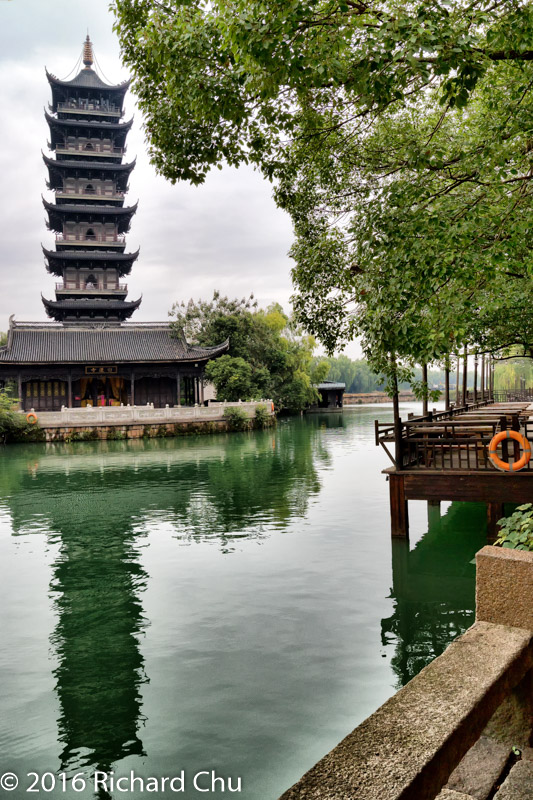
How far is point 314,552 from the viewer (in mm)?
10117

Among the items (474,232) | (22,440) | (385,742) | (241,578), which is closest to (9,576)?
(241,578)

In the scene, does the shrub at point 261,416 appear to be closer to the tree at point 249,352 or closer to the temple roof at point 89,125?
the tree at point 249,352

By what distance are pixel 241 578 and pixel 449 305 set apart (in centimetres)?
517

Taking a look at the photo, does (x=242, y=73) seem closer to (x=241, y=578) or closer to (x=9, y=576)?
(x=241, y=578)

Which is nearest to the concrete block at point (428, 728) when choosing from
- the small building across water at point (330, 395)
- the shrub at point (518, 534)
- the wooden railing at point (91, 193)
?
the shrub at point (518, 534)

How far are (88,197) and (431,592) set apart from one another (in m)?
40.3

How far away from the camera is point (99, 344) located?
3816cm

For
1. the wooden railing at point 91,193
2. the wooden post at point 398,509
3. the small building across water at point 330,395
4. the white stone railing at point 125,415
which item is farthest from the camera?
the small building across water at point 330,395

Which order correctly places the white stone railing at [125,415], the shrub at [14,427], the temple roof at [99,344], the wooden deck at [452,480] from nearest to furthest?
the wooden deck at [452,480] → the shrub at [14,427] → the white stone railing at [125,415] → the temple roof at [99,344]

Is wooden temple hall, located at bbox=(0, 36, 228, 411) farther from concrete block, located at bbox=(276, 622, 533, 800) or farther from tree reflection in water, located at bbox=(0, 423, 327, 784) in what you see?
concrete block, located at bbox=(276, 622, 533, 800)

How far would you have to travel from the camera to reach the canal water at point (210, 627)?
4.75 metres

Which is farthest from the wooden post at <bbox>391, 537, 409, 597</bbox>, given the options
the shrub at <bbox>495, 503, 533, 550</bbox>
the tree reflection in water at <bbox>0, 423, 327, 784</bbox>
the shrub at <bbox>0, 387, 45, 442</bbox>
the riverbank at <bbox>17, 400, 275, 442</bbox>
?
the shrub at <bbox>0, 387, 45, 442</bbox>

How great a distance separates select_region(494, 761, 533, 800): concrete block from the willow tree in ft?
12.1

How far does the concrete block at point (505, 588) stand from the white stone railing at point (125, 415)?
1218 inches
